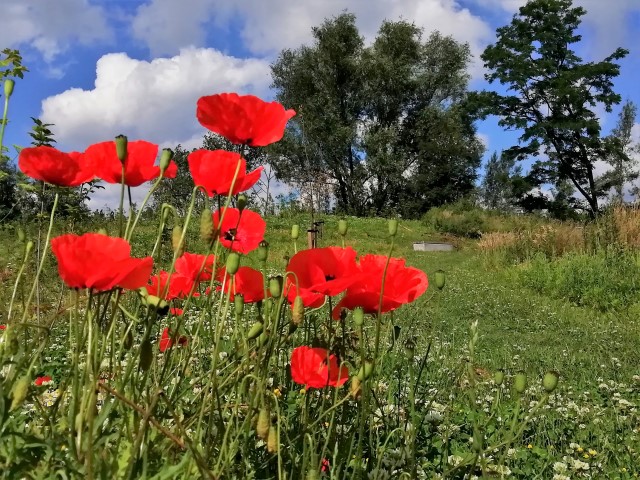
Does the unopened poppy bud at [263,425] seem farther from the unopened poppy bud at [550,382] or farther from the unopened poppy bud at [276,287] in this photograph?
the unopened poppy bud at [550,382]

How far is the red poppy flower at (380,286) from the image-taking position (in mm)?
1120

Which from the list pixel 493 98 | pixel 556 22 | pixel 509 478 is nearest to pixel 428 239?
pixel 493 98

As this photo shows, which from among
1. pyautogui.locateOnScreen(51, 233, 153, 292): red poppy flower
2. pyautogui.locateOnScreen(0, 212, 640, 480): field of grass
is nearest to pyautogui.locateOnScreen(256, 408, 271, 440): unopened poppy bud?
pyautogui.locateOnScreen(0, 212, 640, 480): field of grass

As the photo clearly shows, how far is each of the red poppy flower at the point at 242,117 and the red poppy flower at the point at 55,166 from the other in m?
0.26

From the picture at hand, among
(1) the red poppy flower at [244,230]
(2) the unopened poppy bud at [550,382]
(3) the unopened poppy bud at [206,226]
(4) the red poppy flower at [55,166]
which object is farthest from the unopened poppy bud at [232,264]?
(2) the unopened poppy bud at [550,382]

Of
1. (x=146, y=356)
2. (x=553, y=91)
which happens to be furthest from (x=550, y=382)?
(x=553, y=91)

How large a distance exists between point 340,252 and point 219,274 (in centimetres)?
31

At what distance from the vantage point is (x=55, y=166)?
117 cm

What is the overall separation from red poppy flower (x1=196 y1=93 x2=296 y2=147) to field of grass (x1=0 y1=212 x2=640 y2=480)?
27 cm

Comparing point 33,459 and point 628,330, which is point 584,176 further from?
point 33,459

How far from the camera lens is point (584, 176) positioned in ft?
82.5

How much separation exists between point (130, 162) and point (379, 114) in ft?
94.2

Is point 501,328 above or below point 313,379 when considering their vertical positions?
below

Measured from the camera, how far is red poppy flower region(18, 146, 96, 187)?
1.16m
